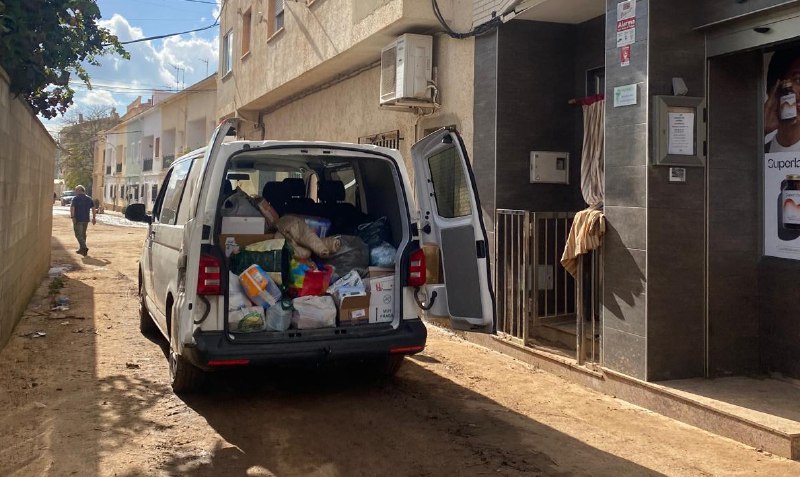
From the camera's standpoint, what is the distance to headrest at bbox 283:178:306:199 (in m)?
6.21

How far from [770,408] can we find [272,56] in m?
12.0

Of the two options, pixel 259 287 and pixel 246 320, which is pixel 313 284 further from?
pixel 246 320

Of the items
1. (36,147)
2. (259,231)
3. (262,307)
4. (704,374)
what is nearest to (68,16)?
(36,147)

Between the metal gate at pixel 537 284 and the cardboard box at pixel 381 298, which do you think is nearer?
the cardboard box at pixel 381 298

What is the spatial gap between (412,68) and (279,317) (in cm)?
479

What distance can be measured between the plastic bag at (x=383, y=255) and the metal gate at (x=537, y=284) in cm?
189

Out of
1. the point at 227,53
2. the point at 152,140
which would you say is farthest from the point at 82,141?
the point at 227,53

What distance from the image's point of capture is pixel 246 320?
4777 millimetres

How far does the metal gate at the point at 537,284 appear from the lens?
268 inches

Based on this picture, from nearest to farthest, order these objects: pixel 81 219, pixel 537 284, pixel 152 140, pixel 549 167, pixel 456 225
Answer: pixel 456 225
pixel 537 284
pixel 549 167
pixel 81 219
pixel 152 140

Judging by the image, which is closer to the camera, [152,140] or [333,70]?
[333,70]

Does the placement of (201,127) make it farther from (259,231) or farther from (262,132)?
(259,231)

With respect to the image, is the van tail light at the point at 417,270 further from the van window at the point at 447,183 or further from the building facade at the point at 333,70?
the building facade at the point at 333,70

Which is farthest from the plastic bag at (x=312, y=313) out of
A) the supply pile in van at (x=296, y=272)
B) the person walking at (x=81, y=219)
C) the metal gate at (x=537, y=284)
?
the person walking at (x=81, y=219)
